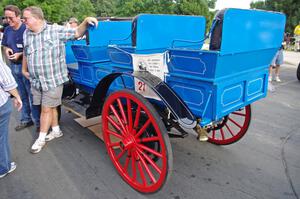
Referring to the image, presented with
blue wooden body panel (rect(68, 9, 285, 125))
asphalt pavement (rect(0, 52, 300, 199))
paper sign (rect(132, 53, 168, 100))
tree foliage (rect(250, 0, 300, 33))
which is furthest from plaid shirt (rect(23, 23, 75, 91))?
tree foliage (rect(250, 0, 300, 33))

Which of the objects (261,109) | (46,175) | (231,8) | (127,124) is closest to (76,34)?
(127,124)

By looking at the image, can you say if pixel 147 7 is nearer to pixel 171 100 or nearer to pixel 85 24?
pixel 85 24

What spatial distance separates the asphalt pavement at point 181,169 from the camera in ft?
7.82

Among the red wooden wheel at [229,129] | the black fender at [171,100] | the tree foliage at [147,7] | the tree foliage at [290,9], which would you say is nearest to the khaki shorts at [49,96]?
the black fender at [171,100]

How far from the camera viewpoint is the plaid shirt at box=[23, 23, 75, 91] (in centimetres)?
279

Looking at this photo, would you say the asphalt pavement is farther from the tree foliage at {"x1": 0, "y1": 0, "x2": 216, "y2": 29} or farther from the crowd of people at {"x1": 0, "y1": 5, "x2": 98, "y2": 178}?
the tree foliage at {"x1": 0, "y1": 0, "x2": 216, "y2": 29}

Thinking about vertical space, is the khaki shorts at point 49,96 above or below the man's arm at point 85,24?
below

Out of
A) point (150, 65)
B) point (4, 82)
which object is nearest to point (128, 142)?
point (150, 65)

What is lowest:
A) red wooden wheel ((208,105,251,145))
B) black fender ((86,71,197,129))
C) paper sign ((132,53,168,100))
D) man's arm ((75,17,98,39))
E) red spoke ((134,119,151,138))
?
red wooden wheel ((208,105,251,145))

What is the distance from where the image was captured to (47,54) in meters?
2.81

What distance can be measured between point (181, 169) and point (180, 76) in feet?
3.91

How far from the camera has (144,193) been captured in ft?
7.33

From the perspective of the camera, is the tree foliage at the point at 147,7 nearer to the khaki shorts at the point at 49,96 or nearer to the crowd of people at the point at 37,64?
the crowd of people at the point at 37,64

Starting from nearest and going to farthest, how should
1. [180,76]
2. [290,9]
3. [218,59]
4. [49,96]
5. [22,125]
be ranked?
[218,59], [180,76], [49,96], [22,125], [290,9]
